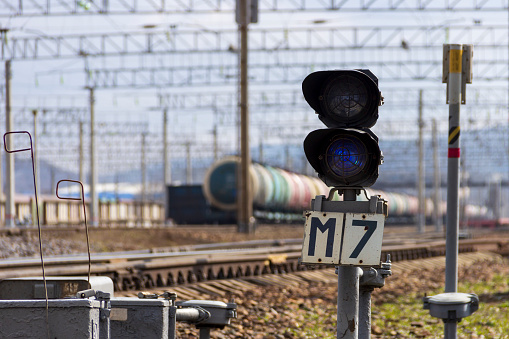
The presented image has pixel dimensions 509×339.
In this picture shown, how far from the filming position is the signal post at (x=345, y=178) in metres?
3.72

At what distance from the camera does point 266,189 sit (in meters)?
38.0

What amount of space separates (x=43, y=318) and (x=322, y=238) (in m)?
1.41

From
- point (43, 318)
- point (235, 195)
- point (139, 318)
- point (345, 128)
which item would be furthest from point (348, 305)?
point (235, 195)

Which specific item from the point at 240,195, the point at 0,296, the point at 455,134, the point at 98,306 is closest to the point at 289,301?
the point at 455,134

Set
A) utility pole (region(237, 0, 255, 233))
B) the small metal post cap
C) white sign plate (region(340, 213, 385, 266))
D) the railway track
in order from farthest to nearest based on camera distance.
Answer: utility pole (region(237, 0, 255, 233)) < the railway track < the small metal post cap < white sign plate (region(340, 213, 385, 266))

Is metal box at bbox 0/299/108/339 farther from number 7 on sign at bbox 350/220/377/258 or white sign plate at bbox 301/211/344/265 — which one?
number 7 on sign at bbox 350/220/377/258

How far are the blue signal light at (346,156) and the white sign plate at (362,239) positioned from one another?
1.01 ft

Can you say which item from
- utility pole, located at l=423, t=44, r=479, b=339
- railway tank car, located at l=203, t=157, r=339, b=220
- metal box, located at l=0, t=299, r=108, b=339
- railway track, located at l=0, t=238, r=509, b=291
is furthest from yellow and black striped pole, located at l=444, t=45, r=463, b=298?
railway tank car, located at l=203, t=157, r=339, b=220

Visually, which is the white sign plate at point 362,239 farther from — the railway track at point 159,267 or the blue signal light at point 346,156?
the railway track at point 159,267

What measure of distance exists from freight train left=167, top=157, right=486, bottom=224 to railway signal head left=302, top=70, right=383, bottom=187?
2906 cm

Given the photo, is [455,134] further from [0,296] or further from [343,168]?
[0,296]

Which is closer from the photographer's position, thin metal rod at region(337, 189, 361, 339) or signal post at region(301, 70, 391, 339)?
signal post at region(301, 70, 391, 339)

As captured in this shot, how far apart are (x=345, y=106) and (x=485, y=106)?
56.1 metres

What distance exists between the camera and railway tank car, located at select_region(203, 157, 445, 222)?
120 ft
